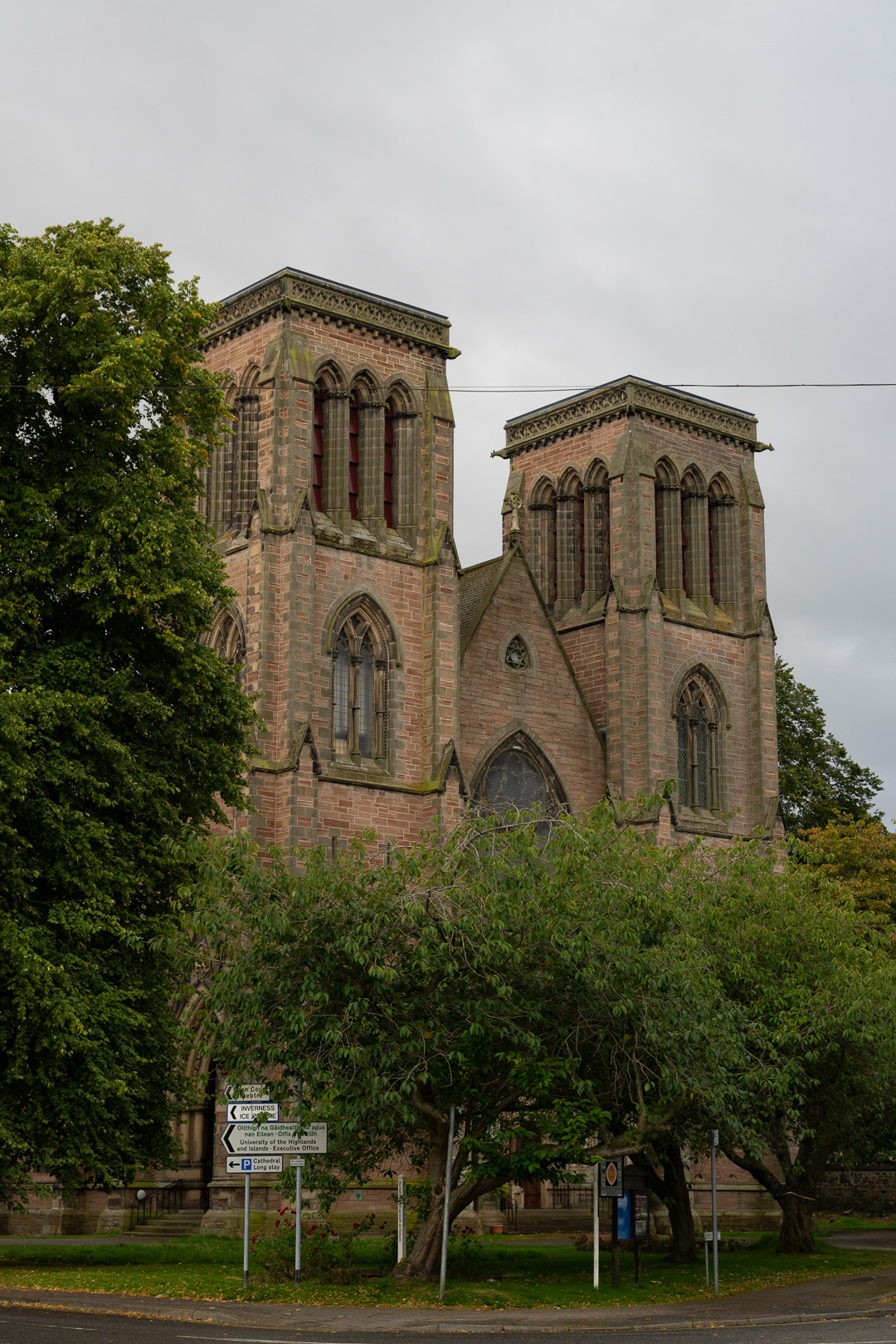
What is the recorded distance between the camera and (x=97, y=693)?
89.0 ft

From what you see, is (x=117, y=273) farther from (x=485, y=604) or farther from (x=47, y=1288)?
(x=485, y=604)

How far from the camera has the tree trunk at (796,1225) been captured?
31797 millimetres

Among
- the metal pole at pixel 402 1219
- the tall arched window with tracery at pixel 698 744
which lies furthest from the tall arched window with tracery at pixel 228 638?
the metal pole at pixel 402 1219

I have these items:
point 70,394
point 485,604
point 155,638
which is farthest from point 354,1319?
point 485,604

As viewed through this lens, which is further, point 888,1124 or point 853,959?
point 888,1124

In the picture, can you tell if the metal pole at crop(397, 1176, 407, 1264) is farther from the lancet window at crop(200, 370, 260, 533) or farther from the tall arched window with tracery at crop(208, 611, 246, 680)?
the lancet window at crop(200, 370, 260, 533)

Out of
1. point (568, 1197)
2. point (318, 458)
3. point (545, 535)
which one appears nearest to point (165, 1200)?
point (568, 1197)

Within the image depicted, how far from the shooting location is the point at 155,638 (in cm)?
2858

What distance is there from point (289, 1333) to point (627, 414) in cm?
3694

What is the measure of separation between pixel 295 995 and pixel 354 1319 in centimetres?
421

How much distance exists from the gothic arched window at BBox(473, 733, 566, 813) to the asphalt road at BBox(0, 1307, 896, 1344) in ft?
86.9

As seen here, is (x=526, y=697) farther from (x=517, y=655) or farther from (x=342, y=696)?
(x=342, y=696)

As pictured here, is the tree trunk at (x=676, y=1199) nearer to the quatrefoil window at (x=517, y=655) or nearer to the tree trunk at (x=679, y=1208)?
the tree trunk at (x=679, y=1208)

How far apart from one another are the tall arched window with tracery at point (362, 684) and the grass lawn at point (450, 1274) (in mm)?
12512
